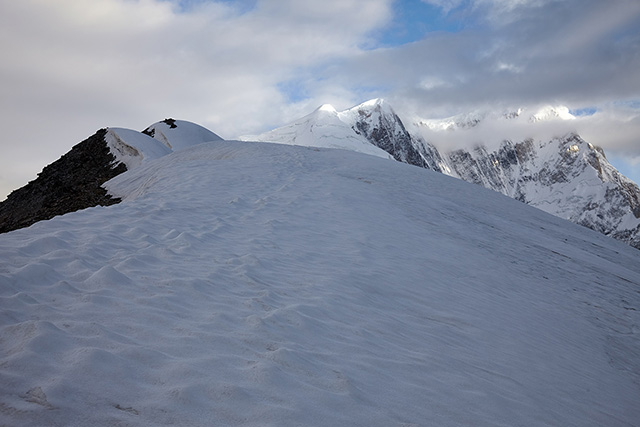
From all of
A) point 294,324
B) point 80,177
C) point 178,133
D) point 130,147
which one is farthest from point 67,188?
point 294,324

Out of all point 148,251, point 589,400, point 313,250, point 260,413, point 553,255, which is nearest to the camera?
point 260,413

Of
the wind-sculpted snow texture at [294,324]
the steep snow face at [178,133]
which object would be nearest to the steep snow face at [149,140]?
the steep snow face at [178,133]

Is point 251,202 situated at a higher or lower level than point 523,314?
higher

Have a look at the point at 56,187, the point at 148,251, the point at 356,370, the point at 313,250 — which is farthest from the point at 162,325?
the point at 56,187

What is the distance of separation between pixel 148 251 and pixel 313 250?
323 cm

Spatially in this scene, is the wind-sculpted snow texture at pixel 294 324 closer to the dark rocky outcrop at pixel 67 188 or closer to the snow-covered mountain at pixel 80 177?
the dark rocky outcrop at pixel 67 188

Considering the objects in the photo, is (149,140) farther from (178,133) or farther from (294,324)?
(294,324)

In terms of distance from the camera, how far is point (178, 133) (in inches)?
1241

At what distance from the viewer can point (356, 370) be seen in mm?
4129

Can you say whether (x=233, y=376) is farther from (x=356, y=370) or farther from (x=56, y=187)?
(x=56, y=187)

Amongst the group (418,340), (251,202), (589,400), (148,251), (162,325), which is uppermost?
(251,202)

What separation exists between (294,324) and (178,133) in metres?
29.5

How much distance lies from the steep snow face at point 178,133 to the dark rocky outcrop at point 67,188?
237 inches

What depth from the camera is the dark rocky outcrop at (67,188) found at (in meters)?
15.7
